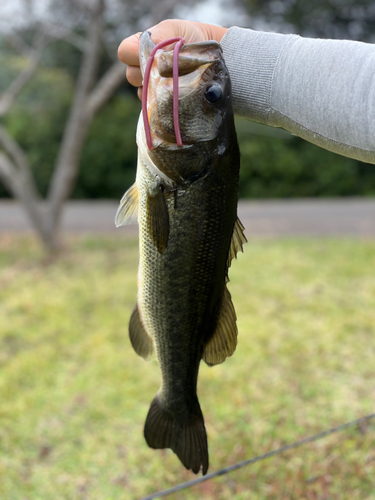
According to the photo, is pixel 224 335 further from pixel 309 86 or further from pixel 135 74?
pixel 135 74

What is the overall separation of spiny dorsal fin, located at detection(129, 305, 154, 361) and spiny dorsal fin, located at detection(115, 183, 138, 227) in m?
0.32

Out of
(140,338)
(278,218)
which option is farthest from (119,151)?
(140,338)

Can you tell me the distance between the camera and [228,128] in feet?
4.07

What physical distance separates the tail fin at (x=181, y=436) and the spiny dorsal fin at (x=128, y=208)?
66 cm

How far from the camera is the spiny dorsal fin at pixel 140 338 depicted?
5.09ft

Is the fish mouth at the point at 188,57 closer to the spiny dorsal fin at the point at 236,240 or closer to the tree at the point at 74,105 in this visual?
the spiny dorsal fin at the point at 236,240

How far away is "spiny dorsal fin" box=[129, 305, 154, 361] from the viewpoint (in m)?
1.55

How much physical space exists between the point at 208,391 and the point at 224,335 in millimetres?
1960

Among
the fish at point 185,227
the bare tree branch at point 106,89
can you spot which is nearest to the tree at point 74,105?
the bare tree branch at point 106,89

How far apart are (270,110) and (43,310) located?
382 centimetres

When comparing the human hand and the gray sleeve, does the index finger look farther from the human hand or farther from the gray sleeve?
the gray sleeve

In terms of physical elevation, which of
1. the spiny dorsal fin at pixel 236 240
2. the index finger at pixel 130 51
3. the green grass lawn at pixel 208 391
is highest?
the index finger at pixel 130 51

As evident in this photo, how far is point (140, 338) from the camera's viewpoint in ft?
5.15

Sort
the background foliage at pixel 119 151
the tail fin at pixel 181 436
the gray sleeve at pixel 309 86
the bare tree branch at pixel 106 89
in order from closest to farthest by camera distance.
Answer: the gray sleeve at pixel 309 86
the tail fin at pixel 181 436
the bare tree branch at pixel 106 89
the background foliage at pixel 119 151
